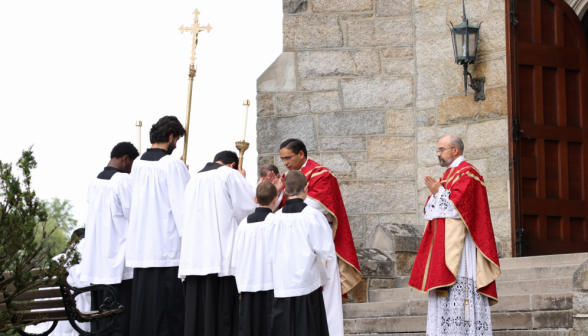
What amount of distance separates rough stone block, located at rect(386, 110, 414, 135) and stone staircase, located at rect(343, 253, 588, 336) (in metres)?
2.36

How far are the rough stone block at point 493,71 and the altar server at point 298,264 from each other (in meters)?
4.31

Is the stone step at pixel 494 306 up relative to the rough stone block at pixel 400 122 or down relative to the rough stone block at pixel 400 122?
down

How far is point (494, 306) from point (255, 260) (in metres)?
2.48

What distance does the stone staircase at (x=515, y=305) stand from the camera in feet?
20.4

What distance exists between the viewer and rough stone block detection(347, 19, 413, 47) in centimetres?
987

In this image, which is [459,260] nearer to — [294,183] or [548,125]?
[294,183]

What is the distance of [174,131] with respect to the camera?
6.11m

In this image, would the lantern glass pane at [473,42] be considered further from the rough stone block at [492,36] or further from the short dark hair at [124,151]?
the short dark hair at [124,151]

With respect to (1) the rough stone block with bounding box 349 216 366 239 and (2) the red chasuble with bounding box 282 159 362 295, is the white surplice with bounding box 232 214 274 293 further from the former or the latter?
(1) the rough stone block with bounding box 349 216 366 239

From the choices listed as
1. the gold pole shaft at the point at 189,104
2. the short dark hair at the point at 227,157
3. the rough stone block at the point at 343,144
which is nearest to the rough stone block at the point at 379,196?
the rough stone block at the point at 343,144

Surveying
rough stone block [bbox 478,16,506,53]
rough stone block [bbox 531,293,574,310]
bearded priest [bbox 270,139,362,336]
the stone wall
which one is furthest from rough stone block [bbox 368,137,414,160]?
rough stone block [bbox 531,293,574,310]

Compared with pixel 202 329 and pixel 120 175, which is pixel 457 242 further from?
pixel 120 175

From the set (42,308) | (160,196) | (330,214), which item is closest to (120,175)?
(160,196)

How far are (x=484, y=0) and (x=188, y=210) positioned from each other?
5.07 meters
